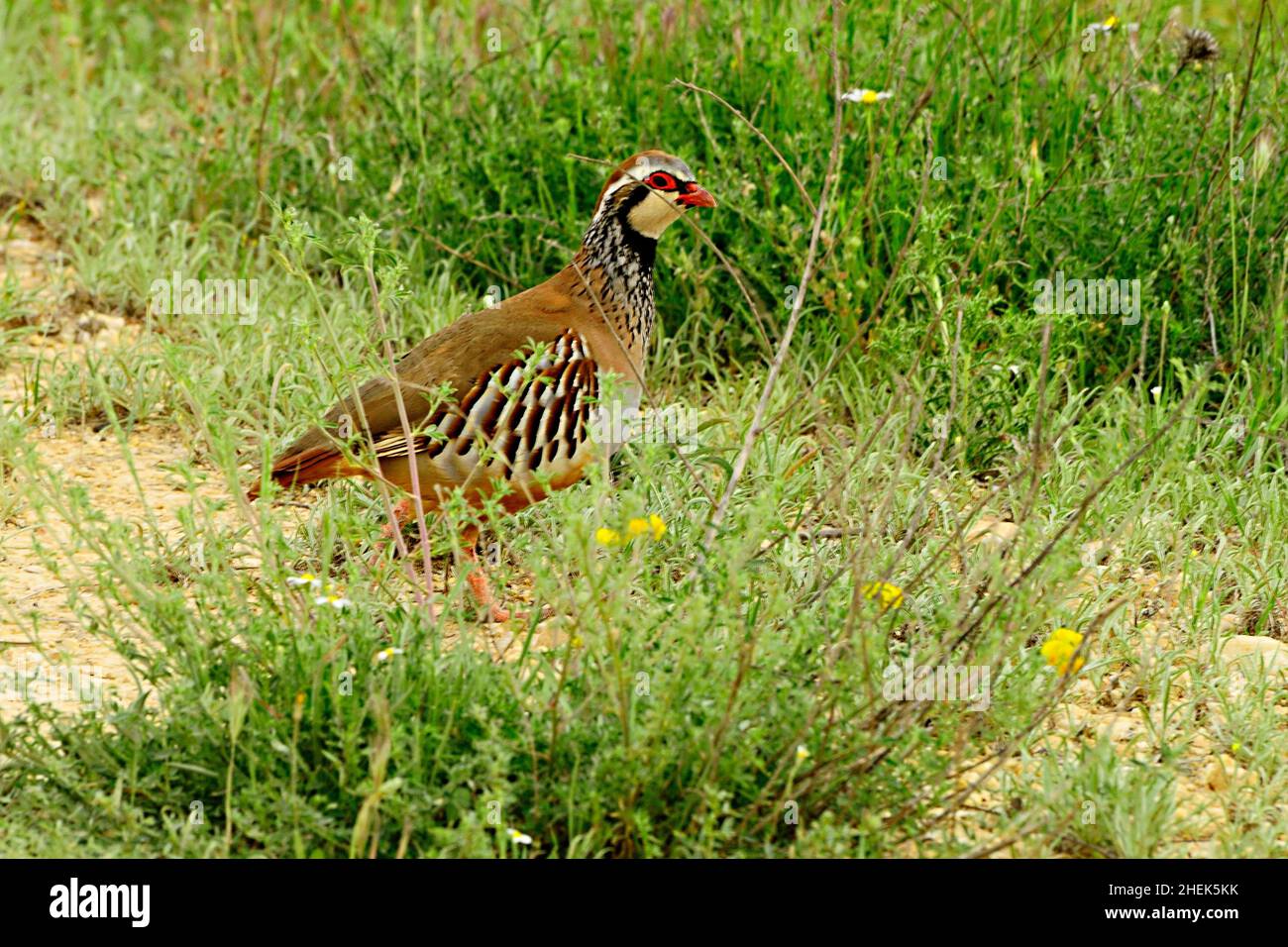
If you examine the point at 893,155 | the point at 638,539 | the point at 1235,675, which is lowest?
the point at 1235,675

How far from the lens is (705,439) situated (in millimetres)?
5434

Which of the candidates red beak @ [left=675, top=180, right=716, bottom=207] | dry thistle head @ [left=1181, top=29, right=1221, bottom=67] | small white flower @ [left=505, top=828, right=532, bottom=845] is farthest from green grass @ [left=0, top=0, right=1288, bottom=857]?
red beak @ [left=675, top=180, right=716, bottom=207]

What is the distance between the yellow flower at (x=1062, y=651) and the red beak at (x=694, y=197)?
1827mm

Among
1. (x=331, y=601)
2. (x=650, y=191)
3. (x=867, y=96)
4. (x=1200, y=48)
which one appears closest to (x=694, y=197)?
(x=650, y=191)

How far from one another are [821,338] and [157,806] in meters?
2.99

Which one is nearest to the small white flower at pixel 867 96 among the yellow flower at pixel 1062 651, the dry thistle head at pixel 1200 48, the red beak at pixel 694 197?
the red beak at pixel 694 197

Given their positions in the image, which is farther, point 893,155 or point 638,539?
point 893,155

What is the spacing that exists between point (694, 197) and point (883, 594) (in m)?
1.73

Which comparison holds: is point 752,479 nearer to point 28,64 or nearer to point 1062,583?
point 1062,583

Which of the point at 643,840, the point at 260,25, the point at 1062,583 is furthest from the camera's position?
the point at 260,25

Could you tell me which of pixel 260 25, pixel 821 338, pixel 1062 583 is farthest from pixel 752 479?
pixel 260 25

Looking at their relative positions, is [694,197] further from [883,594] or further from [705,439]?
[883,594]

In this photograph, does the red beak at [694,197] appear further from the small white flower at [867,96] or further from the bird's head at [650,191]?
the small white flower at [867,96]

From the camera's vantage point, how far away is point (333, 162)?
6770 millimetres
